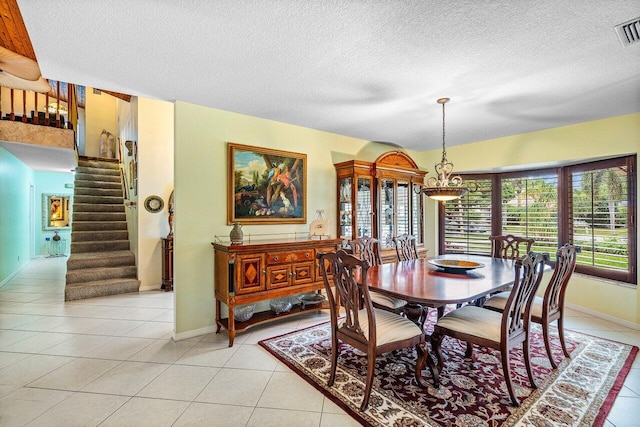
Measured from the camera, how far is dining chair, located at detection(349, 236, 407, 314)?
2.88 m

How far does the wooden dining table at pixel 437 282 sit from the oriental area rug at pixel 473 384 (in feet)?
2.06

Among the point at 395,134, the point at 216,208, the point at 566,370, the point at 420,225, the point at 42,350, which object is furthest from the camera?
the point at 420,225

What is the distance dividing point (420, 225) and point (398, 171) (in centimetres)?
105

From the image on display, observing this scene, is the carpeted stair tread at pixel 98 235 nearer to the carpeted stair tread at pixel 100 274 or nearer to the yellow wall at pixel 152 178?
the carpeted stair tread at pixel 100 274

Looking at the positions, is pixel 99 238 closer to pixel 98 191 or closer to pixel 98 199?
pixel 98 199

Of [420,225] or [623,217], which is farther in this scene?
[420,225]

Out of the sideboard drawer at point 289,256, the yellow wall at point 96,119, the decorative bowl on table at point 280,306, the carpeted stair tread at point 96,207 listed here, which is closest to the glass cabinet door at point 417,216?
the sideboard drawer at point 289,256

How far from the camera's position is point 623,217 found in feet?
11.8

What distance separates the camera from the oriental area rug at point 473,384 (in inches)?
74.8

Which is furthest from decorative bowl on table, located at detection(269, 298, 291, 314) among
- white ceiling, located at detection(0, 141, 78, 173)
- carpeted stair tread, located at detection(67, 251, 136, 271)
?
white ceiling, located at detection(0, 141, 78, 173)

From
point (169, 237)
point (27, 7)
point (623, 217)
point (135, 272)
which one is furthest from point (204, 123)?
point (623, 217)

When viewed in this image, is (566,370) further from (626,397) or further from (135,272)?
(135,272)

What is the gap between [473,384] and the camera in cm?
226

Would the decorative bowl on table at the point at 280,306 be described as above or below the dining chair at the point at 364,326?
below
